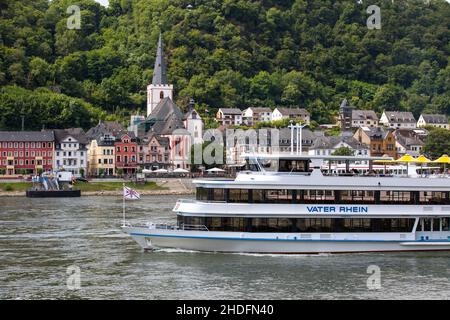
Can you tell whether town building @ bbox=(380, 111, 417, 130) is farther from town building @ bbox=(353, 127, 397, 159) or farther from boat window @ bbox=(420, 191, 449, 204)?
boat window @ bbox=(420, 191, 449, 204)

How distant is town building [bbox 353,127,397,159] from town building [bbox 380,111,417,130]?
22742mm

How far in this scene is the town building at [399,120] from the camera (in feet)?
509

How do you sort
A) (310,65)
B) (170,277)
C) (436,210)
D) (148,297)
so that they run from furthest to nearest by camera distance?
(310,65) < (436,210) < (170,277) < (148,297)

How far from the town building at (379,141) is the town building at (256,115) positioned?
24.0m

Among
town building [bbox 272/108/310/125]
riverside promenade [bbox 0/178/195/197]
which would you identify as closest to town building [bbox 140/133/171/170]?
riverside promenade [bbox 0/178/195/197]

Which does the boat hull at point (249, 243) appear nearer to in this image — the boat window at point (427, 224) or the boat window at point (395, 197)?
the boat window at point (427, 224)

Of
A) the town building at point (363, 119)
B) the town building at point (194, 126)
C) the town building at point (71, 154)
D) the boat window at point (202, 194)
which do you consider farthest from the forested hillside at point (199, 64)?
the boat window at point (202, 194)

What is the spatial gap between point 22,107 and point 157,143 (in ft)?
65.2

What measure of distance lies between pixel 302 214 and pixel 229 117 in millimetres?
108775

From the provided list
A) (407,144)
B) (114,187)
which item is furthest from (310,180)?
(407,144)

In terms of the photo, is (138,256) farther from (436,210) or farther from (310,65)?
(310,65)

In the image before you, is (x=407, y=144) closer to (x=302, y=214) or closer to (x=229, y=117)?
(x=229, y=117)

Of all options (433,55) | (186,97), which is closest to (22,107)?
(186,97)

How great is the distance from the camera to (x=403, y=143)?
132 meters
